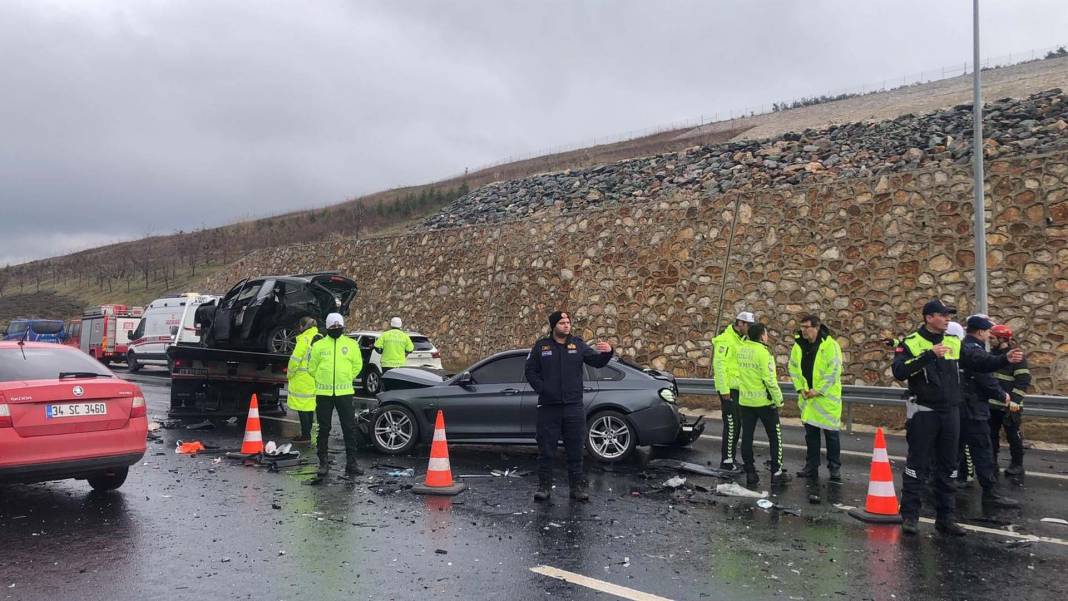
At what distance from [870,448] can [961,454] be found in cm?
271

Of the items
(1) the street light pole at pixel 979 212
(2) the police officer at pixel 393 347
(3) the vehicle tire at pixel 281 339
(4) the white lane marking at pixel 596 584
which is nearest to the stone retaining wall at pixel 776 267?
(1) the street light pole at pixel 979 212

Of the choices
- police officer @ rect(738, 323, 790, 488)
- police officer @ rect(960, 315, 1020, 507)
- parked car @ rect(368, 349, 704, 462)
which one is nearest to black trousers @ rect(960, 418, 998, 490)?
police officer @ rect(960, 315, 1020, 507)

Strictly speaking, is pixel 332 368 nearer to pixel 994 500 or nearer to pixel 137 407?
pixel 137 407

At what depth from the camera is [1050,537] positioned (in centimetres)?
599

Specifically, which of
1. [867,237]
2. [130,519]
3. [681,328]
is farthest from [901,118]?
[130,519]

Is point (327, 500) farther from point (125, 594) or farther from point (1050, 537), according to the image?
point (1050, 537)

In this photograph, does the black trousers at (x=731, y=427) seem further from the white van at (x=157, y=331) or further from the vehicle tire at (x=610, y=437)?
the white van at (x=157, y=331)

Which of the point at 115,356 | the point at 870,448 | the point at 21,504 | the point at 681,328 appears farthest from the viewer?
the point at 115,356

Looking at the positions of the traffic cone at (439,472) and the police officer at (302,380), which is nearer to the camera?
the traffic cone at (439,472)

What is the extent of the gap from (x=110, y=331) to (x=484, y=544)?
2641 centimetres

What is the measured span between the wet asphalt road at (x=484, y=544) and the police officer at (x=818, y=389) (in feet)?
1.08

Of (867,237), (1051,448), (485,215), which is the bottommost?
(1051,448)

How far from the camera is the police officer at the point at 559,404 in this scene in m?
7.21

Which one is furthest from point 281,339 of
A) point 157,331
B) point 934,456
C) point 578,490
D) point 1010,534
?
point 157,331
